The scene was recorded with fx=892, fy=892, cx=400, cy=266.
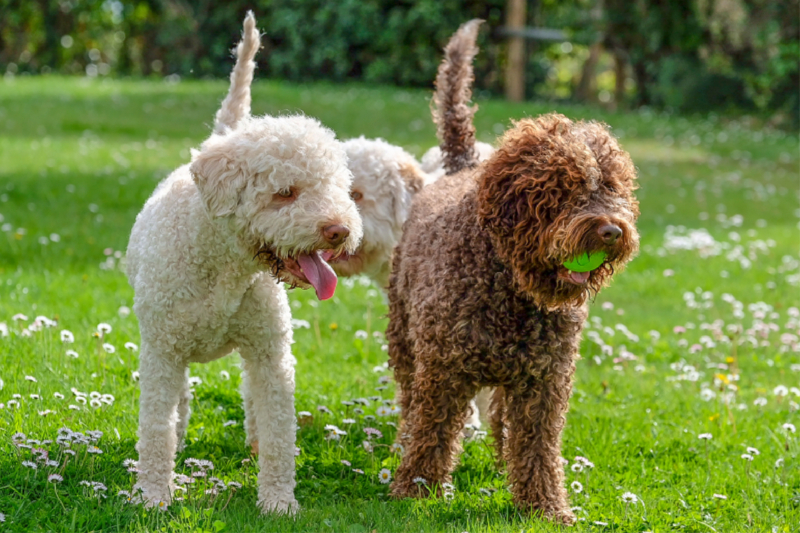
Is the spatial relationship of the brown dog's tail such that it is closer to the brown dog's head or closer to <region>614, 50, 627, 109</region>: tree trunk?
the brown dog's head

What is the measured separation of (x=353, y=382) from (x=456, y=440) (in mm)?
1274

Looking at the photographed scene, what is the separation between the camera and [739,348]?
6.12m

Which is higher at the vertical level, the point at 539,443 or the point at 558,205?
the point at 558,205

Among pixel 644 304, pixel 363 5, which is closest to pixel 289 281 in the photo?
pixel 644 304

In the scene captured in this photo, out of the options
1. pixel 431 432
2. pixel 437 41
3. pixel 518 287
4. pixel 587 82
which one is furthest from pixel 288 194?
Result: pixel 587 82

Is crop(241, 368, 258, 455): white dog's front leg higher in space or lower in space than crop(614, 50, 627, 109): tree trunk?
higher

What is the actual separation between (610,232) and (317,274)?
1.09 m

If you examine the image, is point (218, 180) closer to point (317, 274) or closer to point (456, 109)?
point (317, 274)

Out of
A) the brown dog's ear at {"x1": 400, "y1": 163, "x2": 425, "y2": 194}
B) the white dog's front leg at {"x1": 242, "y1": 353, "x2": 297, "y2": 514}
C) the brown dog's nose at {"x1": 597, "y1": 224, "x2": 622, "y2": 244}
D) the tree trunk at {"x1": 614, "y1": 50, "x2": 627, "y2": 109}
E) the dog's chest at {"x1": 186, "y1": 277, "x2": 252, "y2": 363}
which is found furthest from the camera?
the tree trunk at {"x1": 614, "y1": 50, "x2": 627, "y2": 109}

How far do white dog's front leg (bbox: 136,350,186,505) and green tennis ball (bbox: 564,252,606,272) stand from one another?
5.31 feet

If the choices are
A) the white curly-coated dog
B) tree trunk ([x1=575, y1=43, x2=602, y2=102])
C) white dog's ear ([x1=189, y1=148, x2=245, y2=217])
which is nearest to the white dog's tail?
the white curly-coated dog

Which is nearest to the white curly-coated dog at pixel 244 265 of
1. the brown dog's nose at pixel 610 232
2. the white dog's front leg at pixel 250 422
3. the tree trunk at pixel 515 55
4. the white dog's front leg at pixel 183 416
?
the white dog's front leg at pixel 250 422

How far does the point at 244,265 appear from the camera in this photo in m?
3.49

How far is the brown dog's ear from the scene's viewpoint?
4.97 m
